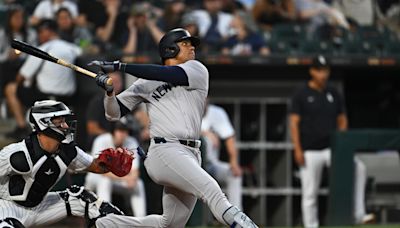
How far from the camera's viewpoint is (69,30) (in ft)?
39.7

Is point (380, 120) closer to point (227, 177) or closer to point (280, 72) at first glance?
point (280, 72)

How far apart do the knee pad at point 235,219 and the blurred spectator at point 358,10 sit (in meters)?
7.79

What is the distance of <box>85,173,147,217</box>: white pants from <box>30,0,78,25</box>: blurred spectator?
2588 mm

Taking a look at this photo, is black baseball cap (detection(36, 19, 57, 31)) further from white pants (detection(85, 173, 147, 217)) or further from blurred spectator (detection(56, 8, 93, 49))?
white pants (detection(85, 173, 147, 217))

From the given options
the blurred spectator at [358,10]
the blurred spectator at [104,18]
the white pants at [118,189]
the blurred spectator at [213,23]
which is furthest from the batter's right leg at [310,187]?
the blurred spectator at [358,10]

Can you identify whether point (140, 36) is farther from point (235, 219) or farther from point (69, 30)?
point (235, 219)

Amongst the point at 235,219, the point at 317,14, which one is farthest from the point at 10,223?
the point at 317,14

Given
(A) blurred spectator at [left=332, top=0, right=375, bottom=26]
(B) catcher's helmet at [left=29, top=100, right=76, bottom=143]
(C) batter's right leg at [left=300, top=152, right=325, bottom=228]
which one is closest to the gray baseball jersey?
(B) catcher's helmet at [left=29, top=100, right=76, bottom=143]

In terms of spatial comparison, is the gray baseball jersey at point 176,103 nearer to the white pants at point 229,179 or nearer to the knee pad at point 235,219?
the knee pad at point 235,219

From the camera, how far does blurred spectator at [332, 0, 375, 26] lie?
14.0 m

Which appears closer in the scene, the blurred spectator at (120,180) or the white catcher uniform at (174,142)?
the white catcher uniform at (174,142)

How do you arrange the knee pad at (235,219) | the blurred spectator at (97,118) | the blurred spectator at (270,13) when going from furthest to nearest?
the blurred spectator at (270,13) < the blurred spectator at (97,118) < the knee pad at (235,219)

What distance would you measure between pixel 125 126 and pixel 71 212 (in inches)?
143

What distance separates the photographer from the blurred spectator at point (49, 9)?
12547 mm
